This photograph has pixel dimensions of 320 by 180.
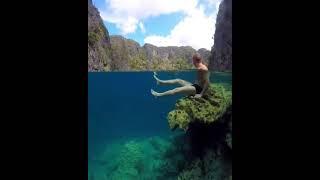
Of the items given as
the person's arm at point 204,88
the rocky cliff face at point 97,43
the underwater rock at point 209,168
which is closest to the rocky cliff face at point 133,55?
the rocky cliff face at point 97,43

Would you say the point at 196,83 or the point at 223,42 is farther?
the point at 196,83

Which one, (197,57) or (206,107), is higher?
(197,57)

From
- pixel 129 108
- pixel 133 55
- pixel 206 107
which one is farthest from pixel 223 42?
pixel 129 108

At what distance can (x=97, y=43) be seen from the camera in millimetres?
2852

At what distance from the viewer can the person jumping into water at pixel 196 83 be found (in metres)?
2.90

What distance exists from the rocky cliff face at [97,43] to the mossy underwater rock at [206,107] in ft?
2.00

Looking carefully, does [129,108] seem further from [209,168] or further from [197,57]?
[209,168]

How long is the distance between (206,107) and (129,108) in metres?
0.57

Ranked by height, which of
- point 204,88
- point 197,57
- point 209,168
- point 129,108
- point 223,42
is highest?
point 223,42

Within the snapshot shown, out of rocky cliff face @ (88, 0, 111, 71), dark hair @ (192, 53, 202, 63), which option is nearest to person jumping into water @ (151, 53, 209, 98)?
dark hair @ (192, 53, 202, 63)

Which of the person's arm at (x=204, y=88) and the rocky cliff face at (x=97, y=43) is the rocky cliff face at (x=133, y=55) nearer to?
the rocky cliff face at (x=97, y=43)
